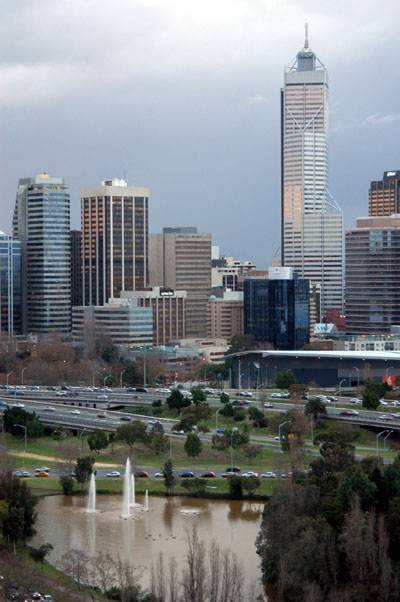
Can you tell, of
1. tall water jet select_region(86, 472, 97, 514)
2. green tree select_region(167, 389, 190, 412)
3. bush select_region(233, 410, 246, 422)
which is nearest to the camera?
tall water jet select_region(86, 472, 97, 514)

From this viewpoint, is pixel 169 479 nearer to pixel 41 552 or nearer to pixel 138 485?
pixel 138 485

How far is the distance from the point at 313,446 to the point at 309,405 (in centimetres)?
581

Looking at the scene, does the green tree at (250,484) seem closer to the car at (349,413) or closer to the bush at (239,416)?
the bush at (239,416)

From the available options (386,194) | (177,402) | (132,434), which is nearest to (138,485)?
(132,434)

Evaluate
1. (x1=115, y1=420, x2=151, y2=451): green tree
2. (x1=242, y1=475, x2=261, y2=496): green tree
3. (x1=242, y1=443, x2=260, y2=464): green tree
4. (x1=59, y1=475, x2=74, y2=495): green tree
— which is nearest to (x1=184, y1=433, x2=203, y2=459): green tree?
(x1=242, y1=443, x2=260, y2=464): green tree

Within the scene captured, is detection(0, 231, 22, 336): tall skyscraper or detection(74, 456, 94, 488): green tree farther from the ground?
detection(0, 231, 22, 336): tall skyscraper

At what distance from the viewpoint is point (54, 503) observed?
4425 centimetres

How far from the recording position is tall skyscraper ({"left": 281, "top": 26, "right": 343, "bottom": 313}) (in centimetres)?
15650

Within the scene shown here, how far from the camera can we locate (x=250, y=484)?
44312mm

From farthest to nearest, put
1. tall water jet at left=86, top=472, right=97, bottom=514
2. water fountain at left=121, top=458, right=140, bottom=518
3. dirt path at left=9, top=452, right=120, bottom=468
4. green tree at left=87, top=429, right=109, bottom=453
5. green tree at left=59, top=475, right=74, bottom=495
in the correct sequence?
1. green tree at left=87, top=429, right=109, bottom=453
2. dirt path at left=9, top=452, right=120, bottom=468
3. green tree at left=59, top=475, right=74, bottom=495
4. water fountain at left=121, top=458, right=140, bottom=518
5. tall water jet at left=86, top=472, right=97, bottom=514

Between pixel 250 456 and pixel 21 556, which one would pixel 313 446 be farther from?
pixel 21 556

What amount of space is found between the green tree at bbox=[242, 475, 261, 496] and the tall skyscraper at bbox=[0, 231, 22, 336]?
81.0m

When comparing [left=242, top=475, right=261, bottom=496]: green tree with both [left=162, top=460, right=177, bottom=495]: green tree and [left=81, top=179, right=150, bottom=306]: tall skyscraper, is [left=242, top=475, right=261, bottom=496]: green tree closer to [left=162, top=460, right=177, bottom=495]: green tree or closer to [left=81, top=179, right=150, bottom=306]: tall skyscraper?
[left=162, top=460, right=177, bottom=495]: green tree

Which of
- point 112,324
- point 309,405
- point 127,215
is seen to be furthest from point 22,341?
point 309,405
